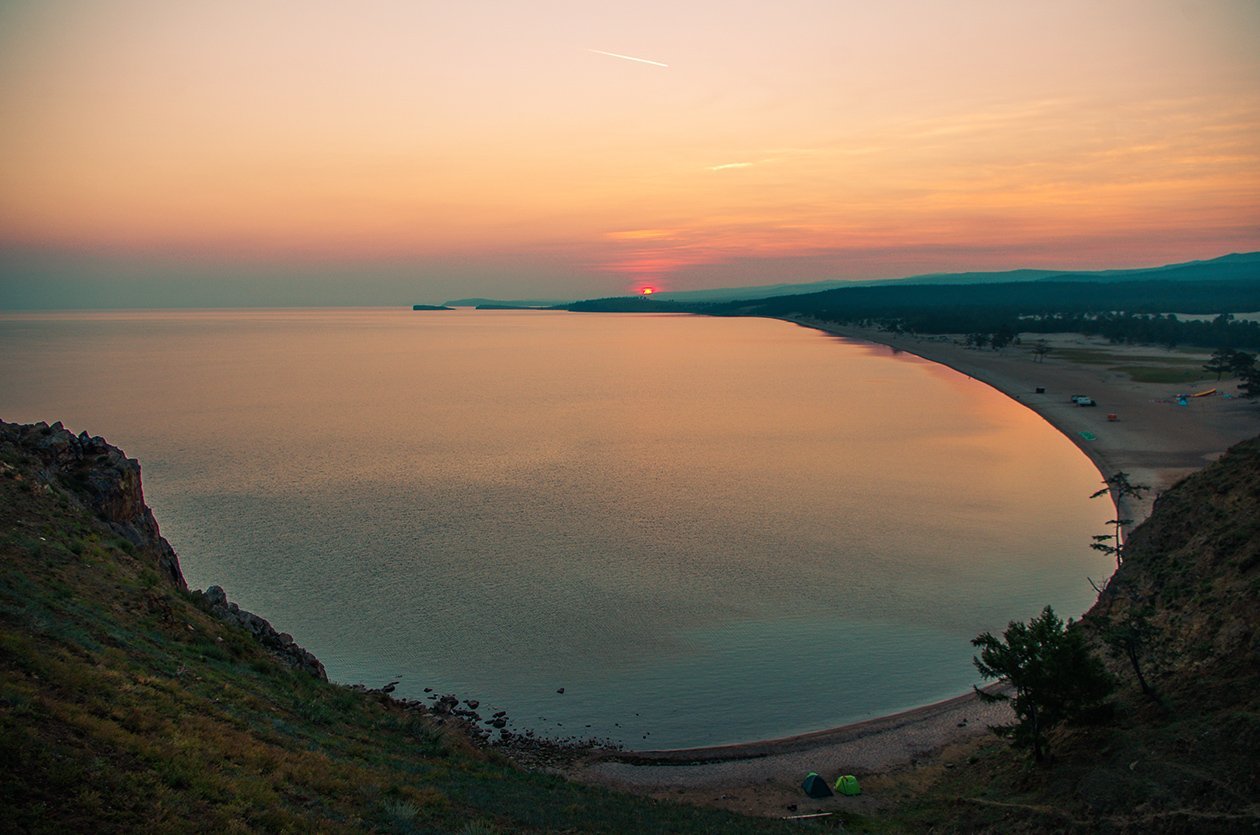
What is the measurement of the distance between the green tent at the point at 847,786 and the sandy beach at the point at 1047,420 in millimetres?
204

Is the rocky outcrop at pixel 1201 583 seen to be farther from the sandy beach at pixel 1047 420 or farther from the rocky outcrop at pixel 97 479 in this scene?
the rocky outcrop at pixel 97 479

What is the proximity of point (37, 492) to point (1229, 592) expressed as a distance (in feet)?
82.1

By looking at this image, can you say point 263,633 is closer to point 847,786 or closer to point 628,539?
point 847,786

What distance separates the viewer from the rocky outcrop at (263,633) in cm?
1792

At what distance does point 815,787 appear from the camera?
16406mm

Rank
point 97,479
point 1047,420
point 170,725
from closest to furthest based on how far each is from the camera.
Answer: point 170,725
point 97,479
point 1047,420

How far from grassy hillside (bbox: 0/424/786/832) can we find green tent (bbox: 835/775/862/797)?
3056 millimetres

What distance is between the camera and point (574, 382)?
97250mm

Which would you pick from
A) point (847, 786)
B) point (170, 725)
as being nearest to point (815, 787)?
point (847, 786)

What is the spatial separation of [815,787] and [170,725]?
40.6 ft

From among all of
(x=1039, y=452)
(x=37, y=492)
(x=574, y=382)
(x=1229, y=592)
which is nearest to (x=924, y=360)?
(x=574, y=382)

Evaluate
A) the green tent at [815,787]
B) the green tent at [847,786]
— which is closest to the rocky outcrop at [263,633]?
the green tent at [815,787]

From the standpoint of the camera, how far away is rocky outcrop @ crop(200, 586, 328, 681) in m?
17.9

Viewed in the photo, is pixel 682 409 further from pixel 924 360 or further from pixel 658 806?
pixel 924 360
